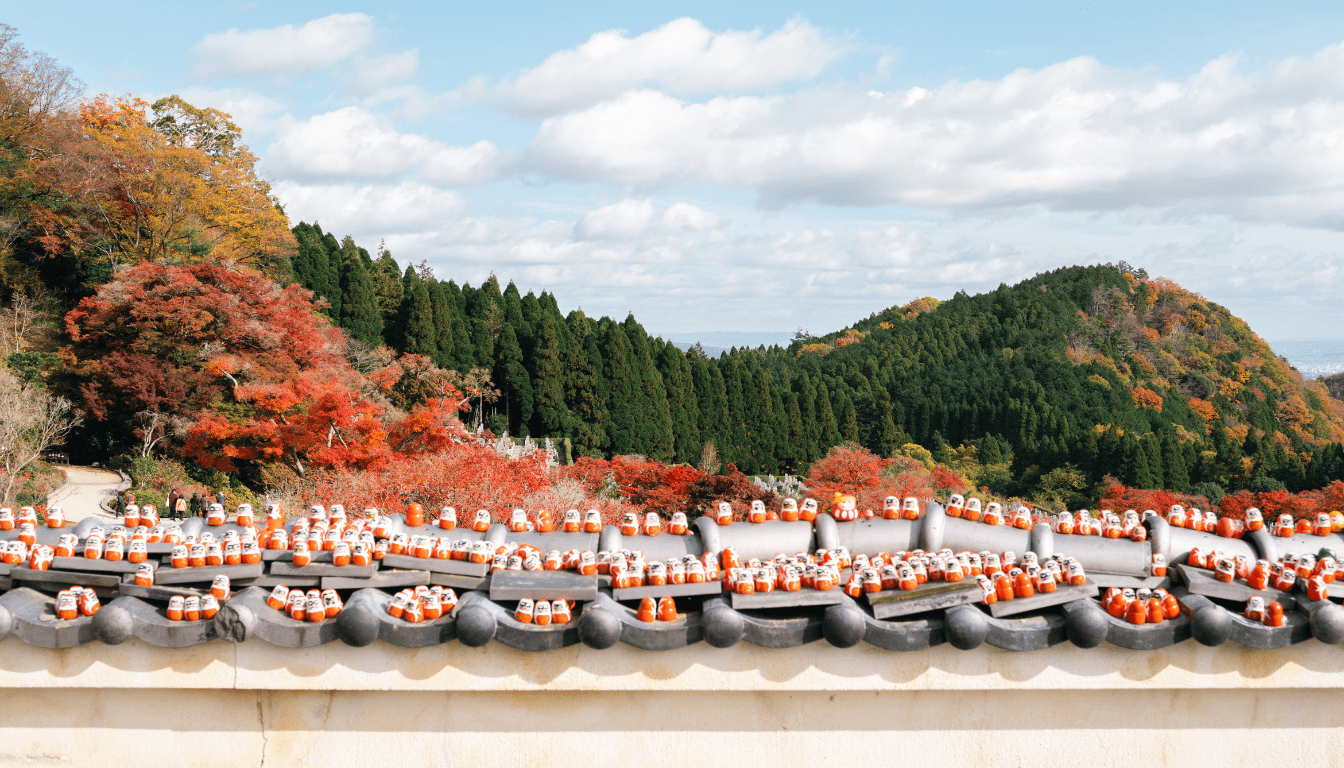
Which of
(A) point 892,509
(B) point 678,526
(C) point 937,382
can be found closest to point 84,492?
(B) point 678,526

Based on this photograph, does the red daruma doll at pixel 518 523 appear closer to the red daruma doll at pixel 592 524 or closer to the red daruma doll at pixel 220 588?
the red daruma doll at pixel 592 524

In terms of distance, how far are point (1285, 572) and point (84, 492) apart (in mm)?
25203

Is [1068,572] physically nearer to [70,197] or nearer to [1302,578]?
[1302,578]

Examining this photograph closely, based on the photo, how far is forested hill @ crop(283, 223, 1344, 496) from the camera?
119 ft

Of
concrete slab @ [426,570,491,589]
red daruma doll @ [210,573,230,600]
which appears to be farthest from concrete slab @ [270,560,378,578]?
concrete slab @ [426,570,491,589]

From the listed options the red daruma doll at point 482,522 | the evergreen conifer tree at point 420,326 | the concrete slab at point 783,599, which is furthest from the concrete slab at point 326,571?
the evergreen conifer tree at point 420,326

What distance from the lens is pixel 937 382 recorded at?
63.6 metres

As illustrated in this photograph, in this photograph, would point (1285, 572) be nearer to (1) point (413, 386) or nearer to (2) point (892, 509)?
(2) point (892, 509)

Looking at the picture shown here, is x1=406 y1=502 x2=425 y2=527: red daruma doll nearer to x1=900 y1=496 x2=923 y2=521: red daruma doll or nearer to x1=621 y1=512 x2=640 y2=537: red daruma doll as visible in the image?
x1=621 y1=512 x2=640 y2=537: red daruma doll

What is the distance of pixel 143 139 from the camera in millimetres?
28969

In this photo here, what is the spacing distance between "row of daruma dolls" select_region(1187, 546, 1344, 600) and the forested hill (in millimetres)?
31159

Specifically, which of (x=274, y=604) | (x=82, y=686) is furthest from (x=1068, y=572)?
(x=82, y=686)

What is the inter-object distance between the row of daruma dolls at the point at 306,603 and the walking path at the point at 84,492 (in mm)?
17551

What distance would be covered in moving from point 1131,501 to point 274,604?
3279cm
